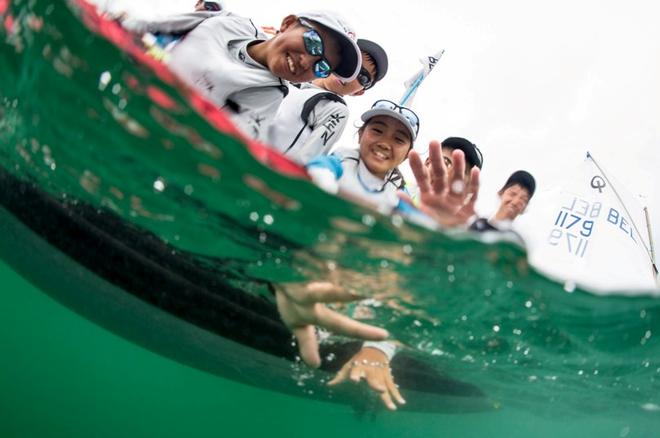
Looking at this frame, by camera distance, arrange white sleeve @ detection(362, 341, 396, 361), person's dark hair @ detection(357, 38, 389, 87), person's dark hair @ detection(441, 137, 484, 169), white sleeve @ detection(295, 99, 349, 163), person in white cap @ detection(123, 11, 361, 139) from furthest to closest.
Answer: white sleeve @ detection(362, 341, 396, 361)
person's dark hair @ detection(357, 38, 389, 87)
person's dark hair @ detection(441, 137, 484, 169)
white sleeve @ detection(295, 99, 349, 163)
person in white cap @ detection(123, 11, 361, 139)

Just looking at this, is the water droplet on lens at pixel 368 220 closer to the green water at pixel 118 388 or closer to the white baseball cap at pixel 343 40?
the white baseball cap at pixel 343 40

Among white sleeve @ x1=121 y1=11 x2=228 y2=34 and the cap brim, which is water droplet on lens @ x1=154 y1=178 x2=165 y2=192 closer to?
white sleeve @ x1=121 y1=11 x2=228 y2=34

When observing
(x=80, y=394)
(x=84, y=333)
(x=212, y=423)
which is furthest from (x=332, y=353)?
(x=212, y=423)

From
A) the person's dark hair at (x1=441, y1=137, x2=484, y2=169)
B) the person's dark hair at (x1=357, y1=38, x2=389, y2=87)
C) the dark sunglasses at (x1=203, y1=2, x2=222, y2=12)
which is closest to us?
the person's dark hair at (x1=441, y1=137, x2=484, y2=169)

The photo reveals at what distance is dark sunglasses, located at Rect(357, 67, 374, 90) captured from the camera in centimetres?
494

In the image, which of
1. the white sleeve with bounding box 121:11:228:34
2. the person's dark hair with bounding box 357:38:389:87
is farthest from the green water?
the person's dark hair with bounding box 357:38:389:87

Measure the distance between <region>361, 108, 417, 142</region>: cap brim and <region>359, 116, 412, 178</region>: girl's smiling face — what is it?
33 mm

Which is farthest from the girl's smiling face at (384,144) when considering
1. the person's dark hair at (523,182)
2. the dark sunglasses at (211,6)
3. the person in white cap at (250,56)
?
the dark sunglasses at (211,6)

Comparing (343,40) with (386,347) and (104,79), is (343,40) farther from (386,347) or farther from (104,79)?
(386,347)

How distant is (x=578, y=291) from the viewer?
5.58 metres

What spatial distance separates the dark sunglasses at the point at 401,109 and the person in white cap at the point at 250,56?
14.7 inches

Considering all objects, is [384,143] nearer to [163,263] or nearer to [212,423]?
[163,263]

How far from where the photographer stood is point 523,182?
4809 millimetres

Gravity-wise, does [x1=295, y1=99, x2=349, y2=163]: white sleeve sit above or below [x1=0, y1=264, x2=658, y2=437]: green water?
above
